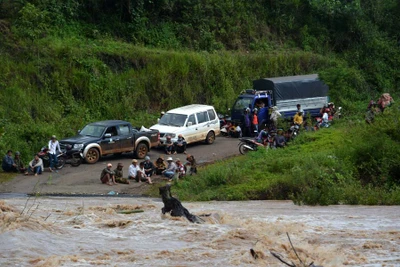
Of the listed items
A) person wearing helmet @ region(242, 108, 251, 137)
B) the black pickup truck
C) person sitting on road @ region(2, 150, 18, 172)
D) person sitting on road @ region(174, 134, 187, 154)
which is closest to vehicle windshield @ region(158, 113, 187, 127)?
person sitting on road @ region(174, 134, 187, 154)

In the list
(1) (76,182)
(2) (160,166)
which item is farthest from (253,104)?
(1) (76,182)

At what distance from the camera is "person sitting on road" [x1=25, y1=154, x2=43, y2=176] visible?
2598 cm

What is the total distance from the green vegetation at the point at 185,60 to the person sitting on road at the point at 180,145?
323 centimetres

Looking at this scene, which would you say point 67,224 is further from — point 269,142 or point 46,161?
point 269,142

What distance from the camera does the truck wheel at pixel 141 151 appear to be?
95.7 ft

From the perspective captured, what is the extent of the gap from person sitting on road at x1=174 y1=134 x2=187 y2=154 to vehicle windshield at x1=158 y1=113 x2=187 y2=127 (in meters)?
1.16

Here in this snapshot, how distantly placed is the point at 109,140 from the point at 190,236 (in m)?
13.2

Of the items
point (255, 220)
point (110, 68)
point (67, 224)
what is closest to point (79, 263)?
point (67, 224)

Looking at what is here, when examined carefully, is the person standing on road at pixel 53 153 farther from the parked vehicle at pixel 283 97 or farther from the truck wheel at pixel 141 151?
the parked vehicle at pixel 283 97

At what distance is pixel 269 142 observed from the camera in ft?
96.5

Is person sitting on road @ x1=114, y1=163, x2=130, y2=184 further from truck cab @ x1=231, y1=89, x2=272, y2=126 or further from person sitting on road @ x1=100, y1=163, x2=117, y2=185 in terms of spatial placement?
truck cab @ x1=231, y1=89, x2=272, y2=126

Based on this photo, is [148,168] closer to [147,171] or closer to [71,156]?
[147,171]

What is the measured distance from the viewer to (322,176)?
22.2 m

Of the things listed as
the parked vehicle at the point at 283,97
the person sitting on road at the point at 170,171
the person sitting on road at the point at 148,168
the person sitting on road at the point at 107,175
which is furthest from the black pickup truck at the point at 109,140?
the parked vehicle at the point at 283,97
